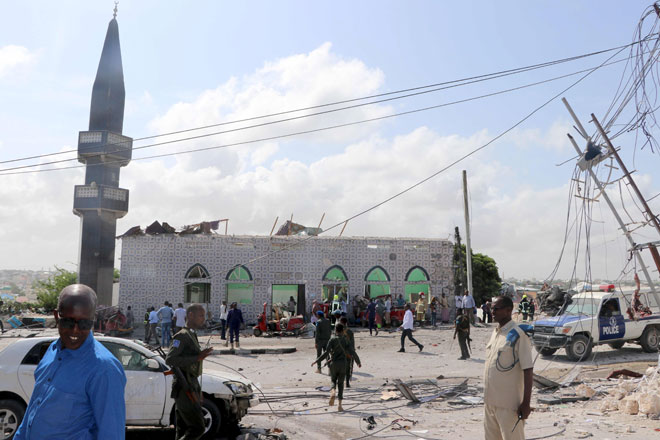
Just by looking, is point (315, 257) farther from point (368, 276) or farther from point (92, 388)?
point (92, 388)

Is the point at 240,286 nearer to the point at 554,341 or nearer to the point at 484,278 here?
the point at 554,341

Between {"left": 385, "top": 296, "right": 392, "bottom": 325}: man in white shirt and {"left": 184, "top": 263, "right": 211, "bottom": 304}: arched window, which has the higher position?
{"left": 184, "top": 263, "right": 211, "bottom": 304}: arched window

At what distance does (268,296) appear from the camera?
28.2m

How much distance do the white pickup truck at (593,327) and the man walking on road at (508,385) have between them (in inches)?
407

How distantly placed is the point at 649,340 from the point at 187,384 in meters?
15.3

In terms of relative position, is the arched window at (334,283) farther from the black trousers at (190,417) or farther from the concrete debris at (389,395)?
the black trousers at (190,417)

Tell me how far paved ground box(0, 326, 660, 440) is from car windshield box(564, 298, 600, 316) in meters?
1.32

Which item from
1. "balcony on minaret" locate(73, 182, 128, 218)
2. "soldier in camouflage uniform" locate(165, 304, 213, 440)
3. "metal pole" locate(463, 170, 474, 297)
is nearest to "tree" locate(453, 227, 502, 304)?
"metal pole" locate(463, 170, 474, 297)

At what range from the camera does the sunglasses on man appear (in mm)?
2672

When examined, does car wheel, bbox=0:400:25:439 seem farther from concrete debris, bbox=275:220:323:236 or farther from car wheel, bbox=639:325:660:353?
concrete debris, bbox=275:220:323:236

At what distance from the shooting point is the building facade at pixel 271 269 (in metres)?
27.8

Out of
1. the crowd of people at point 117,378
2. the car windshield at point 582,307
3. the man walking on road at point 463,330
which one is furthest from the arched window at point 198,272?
the crowd of people at point 117,378

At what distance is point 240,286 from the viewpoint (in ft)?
92.5

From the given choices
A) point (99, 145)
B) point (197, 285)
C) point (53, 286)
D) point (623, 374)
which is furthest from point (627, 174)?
point (53, 286)
